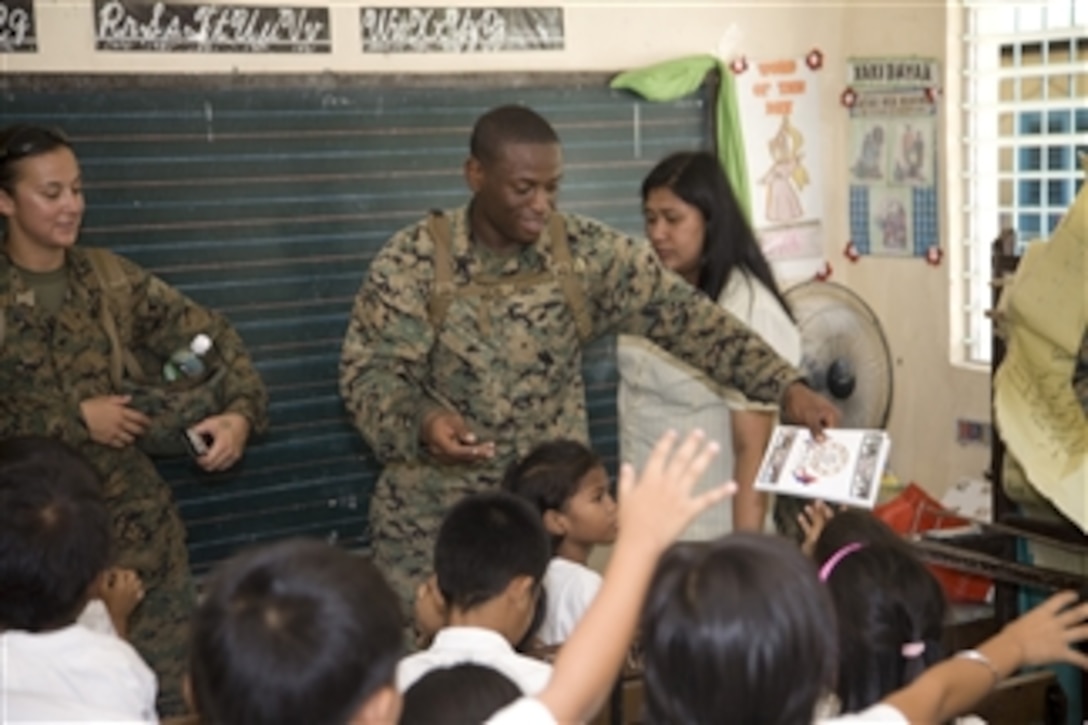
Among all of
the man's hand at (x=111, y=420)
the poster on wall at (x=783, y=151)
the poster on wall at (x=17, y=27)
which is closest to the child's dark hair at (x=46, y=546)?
the man's hand at (x=111, y=420)

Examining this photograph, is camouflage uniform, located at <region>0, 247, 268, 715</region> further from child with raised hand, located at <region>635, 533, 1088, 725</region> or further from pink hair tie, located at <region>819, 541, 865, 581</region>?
child with raised hand, located at <region>635, 533, 1088, 725</region>

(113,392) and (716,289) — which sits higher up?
(716,289)

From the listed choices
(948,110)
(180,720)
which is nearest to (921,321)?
(948,110)

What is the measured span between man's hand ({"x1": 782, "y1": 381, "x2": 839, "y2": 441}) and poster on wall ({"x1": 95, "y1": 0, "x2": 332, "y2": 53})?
217 cm

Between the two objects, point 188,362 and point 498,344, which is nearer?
point 498,344

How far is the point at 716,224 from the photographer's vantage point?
4.57 meters

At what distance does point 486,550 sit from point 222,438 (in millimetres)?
1381

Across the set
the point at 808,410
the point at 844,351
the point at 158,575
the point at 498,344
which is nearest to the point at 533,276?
the point at 498,344

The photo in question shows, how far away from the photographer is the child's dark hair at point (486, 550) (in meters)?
3.21

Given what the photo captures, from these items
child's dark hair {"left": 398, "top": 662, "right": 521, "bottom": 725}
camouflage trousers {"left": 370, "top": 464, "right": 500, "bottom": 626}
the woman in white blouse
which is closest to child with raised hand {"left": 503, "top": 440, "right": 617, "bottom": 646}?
camouflage trousers {"left": 370, "top": 464, "right": 500, "bottom": 626}

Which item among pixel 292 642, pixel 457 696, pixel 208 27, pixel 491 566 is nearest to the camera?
pixel 292 642

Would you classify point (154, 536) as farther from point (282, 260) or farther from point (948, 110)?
point (948, 110)

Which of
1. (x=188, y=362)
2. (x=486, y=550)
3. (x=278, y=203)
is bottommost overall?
(x=486, y=550)

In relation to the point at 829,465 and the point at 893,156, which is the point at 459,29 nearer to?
the point at 893,156
